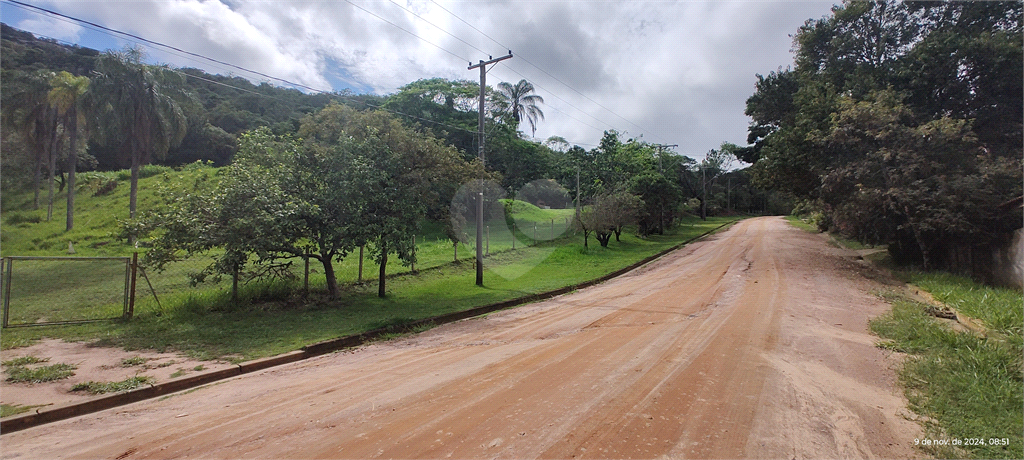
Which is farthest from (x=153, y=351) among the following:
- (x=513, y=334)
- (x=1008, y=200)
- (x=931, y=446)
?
(x=1008, y=200)

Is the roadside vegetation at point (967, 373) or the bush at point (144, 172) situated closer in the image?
the roadside vegetation at point (967, 373)

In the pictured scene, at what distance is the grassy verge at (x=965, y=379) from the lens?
3.73 m

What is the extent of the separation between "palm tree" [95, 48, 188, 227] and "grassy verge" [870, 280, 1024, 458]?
90.8 ft

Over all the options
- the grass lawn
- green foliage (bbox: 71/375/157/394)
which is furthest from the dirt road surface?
the grass lawn

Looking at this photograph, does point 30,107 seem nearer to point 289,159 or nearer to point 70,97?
point 70,97

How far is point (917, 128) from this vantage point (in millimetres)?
14094

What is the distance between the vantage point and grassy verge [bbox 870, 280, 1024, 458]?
3.73m

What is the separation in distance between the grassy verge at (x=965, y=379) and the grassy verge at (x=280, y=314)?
25.4 ft

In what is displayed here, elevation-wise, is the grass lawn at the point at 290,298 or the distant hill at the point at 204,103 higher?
the distant hill at the point at 204,103

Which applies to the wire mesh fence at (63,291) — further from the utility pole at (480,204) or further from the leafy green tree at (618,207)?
the leafy green tree at (618,207)

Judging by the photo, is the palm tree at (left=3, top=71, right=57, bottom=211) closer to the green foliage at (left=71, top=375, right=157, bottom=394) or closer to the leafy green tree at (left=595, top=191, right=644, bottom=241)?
the green foliage at (left=71, top=375, right=157, bottom=394)

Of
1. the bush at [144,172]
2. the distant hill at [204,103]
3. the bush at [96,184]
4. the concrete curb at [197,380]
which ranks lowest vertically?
the concrete curb at [197,380]

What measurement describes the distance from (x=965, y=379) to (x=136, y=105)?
3030 centimetres

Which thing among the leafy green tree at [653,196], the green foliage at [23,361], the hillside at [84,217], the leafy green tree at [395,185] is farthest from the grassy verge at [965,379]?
the leafy green tree at [653,196]
